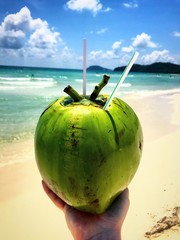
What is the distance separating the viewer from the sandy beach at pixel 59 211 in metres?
3.09

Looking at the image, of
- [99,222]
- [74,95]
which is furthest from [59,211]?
[74,95]

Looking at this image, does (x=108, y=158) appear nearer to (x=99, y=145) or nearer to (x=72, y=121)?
(x=99, y=145)

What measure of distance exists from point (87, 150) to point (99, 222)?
550 mm

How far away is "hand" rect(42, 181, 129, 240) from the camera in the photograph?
165 cm

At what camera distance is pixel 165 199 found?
140 inches

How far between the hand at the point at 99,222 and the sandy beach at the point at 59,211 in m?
1.38

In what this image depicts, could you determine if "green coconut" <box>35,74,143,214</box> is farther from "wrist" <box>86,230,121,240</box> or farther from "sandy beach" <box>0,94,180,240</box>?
"sandy beach" <box>0,94,180,240</box>

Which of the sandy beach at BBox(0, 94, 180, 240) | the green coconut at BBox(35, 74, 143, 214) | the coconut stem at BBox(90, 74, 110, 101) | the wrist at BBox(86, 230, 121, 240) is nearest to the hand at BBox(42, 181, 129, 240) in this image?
the wrist at BBox(86, 230, 121, 240)

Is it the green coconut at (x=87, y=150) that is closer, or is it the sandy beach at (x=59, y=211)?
the green coconut at (x=87, y=150)

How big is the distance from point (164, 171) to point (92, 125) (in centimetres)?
331

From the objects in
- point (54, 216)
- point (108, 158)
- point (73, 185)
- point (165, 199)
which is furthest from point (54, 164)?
point (165, 199)

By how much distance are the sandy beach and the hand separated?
4.54ft

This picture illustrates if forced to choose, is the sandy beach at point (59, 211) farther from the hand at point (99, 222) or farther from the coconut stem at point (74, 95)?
the coconut stem at point (74, 95)

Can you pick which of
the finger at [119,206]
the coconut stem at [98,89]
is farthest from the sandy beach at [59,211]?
the coconut stem at [98,89]
